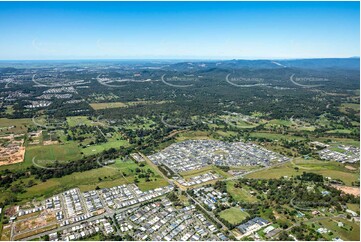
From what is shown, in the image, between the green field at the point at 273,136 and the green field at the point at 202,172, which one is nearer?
the green field at the point at 202,172

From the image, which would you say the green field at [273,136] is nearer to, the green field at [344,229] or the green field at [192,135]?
the green field at [192,135]

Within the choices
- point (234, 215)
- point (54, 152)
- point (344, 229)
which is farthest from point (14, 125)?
point (344, 229)

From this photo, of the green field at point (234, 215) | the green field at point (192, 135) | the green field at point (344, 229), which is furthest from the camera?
the green field at point (192, 135)

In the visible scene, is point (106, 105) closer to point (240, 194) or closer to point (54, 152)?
point (54, 152)

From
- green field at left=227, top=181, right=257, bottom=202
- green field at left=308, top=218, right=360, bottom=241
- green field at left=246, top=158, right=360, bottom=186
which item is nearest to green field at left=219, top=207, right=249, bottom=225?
green field at left=227, top=181, right=257, bottom=202

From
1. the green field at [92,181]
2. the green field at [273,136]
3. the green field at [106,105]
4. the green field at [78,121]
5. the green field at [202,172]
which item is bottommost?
the green field at [92,181]

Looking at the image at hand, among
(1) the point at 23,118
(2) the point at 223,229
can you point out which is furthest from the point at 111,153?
(1) the point at 23,118

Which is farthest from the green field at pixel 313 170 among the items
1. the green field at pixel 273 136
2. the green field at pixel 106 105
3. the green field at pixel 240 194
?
the green field at pixel 106 105

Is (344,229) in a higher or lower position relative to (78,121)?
lower

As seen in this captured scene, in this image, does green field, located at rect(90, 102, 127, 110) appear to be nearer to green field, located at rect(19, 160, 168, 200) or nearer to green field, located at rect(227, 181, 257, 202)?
green field, located at rect(19, 160, 168, 200)

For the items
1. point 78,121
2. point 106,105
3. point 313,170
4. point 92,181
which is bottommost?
point 92,181
